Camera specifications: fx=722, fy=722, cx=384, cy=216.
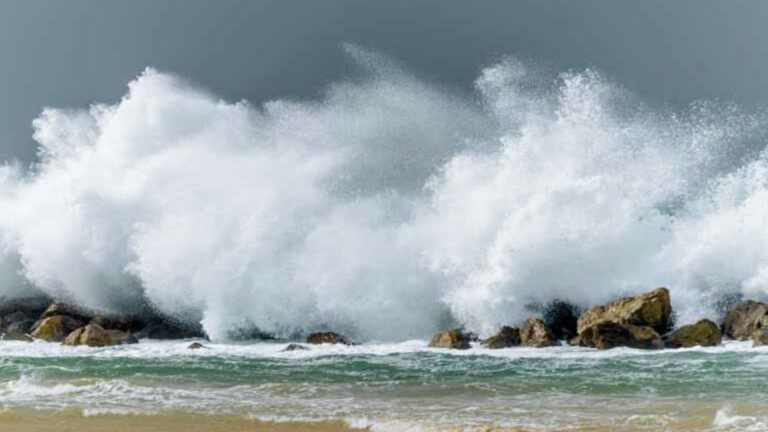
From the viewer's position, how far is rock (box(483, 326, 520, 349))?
1972 centimetres

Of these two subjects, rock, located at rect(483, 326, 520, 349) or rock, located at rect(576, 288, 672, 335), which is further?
rock, located at rect(483, 326, 520, 349)

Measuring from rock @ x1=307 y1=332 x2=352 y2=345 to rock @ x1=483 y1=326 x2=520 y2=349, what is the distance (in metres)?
4.28

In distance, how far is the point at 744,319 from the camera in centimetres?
1938

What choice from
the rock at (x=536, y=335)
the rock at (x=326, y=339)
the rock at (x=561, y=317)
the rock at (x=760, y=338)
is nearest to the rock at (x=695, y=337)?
the rock at (x=760, y=338)

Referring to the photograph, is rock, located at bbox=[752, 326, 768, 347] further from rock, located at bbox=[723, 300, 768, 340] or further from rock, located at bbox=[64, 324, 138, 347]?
rock, located at bbox=[64, 324, 138, 347]

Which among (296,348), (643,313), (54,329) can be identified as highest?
(54,329)

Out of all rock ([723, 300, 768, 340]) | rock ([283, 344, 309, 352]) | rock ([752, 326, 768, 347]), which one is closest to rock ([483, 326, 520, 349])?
rock ([283, 344, 309, 352])

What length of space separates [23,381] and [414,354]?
9.01m

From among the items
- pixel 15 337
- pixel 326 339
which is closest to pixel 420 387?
pixel 326 339

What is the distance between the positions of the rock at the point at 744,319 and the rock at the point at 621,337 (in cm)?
258

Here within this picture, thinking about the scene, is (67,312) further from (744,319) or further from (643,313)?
(744,319)

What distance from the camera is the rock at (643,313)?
1948 centimetres

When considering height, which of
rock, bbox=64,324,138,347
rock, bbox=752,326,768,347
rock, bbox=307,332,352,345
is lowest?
rock, bbox=752,326,768,347

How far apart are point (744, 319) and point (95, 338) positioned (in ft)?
60.5
